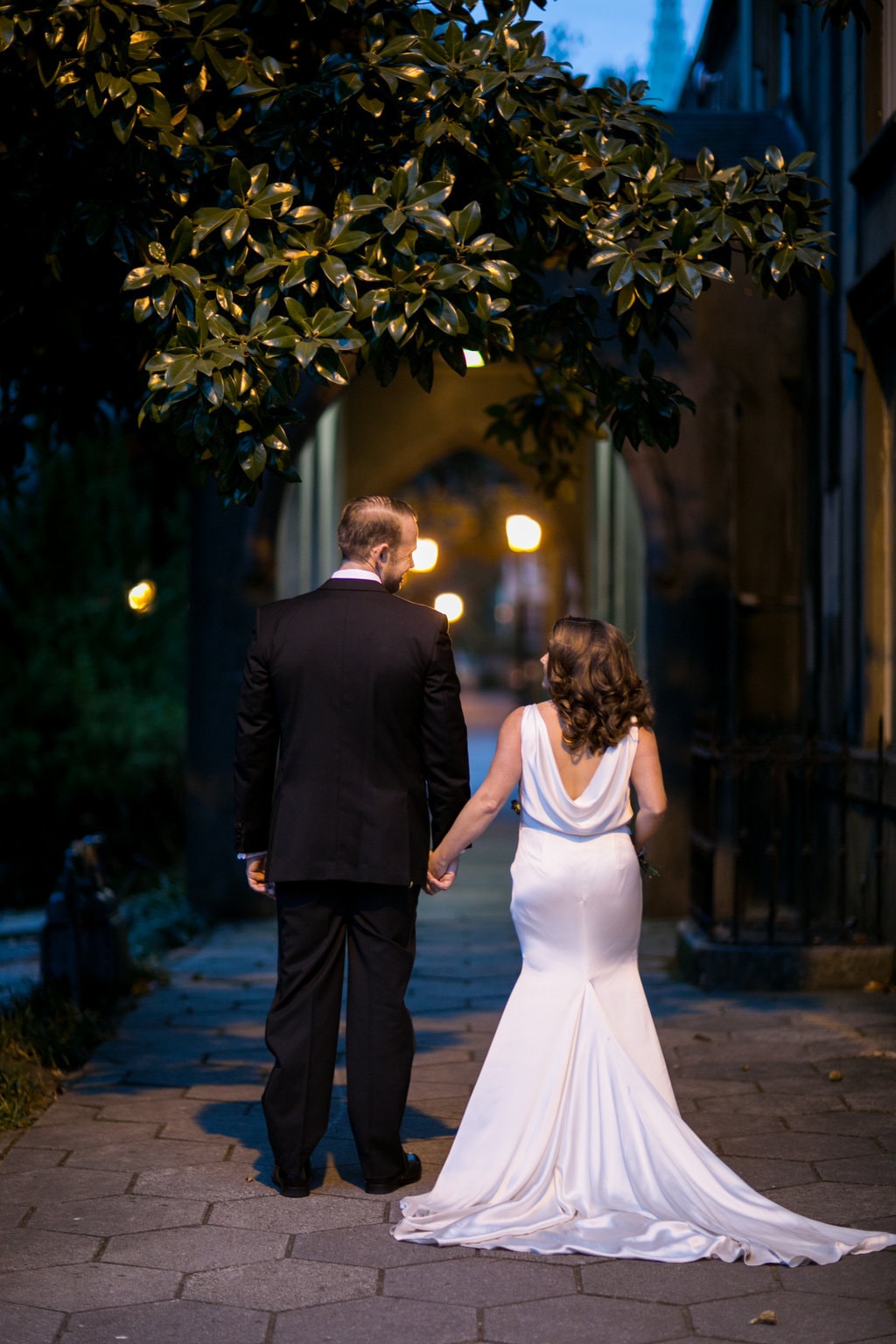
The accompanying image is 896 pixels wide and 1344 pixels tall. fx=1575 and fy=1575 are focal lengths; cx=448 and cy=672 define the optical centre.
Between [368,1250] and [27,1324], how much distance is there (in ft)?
2.95

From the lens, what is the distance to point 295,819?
456cm

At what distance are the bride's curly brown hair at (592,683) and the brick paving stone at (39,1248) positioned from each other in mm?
1880

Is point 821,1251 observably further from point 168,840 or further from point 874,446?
point 168,840

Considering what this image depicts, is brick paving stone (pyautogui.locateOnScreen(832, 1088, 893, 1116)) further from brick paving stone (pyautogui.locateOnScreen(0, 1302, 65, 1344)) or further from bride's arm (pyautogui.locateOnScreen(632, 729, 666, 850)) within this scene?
brick paving stone (pyautogui.locateOnScreen(0, 1302, 65, 1344))

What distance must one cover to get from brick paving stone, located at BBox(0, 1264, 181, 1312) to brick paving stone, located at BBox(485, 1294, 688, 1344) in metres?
0.85

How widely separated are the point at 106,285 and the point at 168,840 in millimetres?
7639

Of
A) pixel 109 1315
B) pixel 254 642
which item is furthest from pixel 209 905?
pixel 109 1315

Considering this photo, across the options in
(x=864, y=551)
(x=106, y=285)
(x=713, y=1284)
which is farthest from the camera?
(x=864, y=551)

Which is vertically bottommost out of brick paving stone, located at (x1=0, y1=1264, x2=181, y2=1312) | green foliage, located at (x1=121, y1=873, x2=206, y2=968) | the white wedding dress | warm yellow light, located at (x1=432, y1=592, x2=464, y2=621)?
green foliage, located at (x1=121, y1=873, x2=206, y2=968)

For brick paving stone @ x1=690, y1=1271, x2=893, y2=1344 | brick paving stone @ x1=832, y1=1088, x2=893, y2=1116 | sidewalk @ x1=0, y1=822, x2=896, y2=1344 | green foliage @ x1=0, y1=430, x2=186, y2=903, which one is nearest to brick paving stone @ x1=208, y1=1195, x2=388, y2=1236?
sidewalk @ x1=0, y1=822, x2=896, y2=1344

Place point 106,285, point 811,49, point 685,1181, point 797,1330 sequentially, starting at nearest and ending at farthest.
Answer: point 797,1330, point 685,1181, point 106,285, point 811,49

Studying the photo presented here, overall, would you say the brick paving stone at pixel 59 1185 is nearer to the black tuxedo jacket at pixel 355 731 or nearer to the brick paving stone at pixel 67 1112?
the brick paving stone at pixel 67 1112

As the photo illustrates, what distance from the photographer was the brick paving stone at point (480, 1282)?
12.5ft

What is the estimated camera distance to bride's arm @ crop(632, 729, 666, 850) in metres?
4.42
